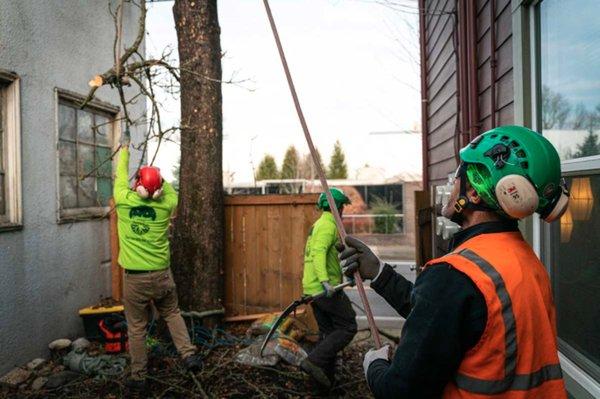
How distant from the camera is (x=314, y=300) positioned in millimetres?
4621

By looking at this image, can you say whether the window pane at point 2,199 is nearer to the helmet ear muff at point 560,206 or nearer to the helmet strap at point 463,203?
the helmet strap at point 463,203

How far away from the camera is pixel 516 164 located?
1462mm

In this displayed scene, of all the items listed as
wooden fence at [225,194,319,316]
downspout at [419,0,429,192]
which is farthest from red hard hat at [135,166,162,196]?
downspout at [419,0,429,192]

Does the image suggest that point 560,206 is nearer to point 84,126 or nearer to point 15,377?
point 15,377

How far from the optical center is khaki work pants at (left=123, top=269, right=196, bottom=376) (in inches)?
188

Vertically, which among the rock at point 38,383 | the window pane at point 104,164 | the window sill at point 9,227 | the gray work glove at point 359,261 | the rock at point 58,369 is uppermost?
the window pane at point 104,164

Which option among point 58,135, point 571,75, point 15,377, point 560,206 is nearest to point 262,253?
point 58,135

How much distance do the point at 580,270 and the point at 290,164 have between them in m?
47.9

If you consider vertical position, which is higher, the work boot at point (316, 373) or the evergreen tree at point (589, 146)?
the evergreen tree at point (589, 146)

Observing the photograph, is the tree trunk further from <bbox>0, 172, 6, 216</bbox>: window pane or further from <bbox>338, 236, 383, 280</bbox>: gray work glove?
<bbox>338, 236, 383, 280</bbox>: gray work glove

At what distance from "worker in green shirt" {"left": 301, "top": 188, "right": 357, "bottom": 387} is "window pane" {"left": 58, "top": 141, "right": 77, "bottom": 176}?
134 inches

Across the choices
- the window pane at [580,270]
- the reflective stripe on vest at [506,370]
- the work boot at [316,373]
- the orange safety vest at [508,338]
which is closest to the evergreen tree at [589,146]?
the window pane at [580,270]

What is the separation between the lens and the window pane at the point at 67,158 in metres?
6.02

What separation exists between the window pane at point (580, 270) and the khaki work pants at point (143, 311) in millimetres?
3588
